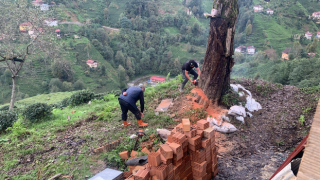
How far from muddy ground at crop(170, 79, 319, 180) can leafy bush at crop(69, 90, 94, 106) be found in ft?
18.0

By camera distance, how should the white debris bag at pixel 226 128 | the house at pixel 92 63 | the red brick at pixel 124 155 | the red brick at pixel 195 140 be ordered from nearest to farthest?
1. the red brick at pixel 195 140
2. the red brick at pixel 124 155
3. the white debris bag at pixel 226 128
4. the house at pixel 92 63

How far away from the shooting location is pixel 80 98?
9898 mm

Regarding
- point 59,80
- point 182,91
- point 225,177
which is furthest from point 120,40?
point 225,177

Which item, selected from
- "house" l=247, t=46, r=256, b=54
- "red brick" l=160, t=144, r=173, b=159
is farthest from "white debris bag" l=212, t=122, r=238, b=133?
"house" l=247, t=46, r=256, b=54

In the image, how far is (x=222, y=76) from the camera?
5.86 m

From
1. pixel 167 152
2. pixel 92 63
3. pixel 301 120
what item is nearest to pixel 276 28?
pixel 92 63

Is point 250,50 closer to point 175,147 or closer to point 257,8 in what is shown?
point 257,8

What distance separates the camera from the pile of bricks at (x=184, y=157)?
2750mm

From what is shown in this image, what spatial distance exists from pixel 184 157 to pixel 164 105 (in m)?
3.57

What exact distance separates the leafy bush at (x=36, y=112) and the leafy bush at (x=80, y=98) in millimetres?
2699

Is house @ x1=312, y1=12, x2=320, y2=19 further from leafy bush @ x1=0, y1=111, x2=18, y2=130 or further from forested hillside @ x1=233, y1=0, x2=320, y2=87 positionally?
leafy bush @ x1=0, y1=111, x2=18, y2=130

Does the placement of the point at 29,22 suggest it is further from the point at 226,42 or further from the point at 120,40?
the point at 120,40

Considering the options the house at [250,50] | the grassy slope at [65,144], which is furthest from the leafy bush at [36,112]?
the house at [250,50]

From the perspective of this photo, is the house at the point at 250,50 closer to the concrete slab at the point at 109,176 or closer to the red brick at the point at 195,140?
the red brick at the point at 195,140
